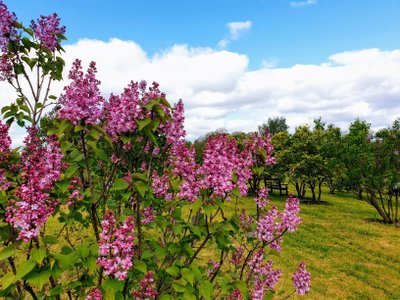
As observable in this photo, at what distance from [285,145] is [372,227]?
602 inches

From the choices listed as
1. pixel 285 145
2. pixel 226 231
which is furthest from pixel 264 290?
pixel 285 145

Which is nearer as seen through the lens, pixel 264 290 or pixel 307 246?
pixel 264 290

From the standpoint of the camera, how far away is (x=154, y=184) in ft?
16.3

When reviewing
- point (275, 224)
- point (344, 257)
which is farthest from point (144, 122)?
point (344, 257)

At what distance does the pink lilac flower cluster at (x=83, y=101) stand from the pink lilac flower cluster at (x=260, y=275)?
144 inches

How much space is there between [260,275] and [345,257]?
457 inches

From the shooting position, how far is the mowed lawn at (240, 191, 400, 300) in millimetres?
11164

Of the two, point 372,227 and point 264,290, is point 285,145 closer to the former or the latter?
point 372,227

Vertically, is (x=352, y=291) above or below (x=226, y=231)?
below

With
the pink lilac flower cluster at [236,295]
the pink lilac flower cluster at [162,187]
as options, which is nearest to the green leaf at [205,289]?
the pink lilac flower cluster at [236,295]

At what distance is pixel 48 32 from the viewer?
16.1ft

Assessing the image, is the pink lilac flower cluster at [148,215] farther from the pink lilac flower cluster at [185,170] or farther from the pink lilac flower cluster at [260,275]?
the pink lilac flower cluster at [260,275]

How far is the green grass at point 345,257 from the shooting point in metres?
11.2

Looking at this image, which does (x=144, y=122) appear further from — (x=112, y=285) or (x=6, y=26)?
(x=6, y=26)
